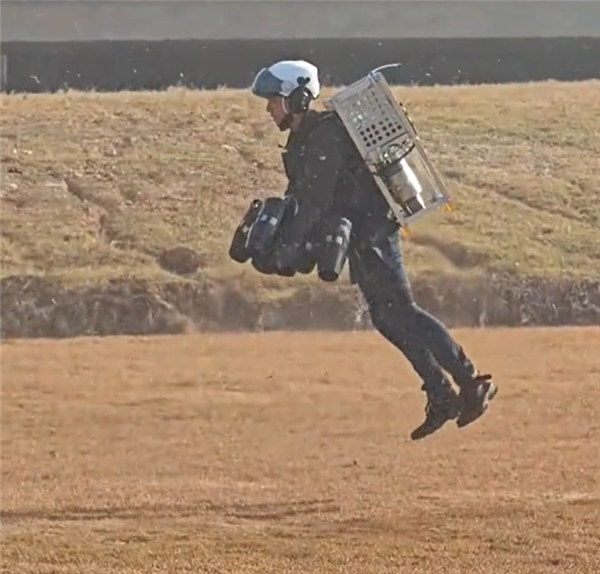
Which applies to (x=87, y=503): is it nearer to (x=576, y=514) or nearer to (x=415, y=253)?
(x=576, y=514)

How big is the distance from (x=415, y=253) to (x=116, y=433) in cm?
963

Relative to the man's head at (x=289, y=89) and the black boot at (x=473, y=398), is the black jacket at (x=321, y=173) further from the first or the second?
the black boot at (x=473, y=398)

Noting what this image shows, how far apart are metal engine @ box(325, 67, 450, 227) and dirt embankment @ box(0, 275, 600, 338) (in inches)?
678

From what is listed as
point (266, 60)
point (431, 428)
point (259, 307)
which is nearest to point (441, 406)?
point (431, 428)

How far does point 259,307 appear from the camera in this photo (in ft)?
86.7

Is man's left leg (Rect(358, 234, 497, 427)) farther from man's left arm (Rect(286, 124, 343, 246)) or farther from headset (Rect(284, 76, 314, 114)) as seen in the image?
headset (Rect(284, 76, 314, 114))

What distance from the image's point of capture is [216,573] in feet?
43.2

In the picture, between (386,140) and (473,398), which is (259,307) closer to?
(473,398)

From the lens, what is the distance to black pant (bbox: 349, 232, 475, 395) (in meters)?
8.63

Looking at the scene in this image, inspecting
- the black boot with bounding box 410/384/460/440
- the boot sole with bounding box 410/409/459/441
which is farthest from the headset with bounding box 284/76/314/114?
the boot sole with bounding box 410/409/459/441

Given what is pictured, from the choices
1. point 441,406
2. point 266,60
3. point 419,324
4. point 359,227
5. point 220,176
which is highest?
point 359,227

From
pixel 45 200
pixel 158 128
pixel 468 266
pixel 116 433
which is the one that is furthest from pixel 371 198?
pixel 158 128

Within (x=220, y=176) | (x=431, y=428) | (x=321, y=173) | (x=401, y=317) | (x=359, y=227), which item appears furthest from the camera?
(x=220, y=176)

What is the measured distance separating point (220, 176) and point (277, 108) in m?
22.7
